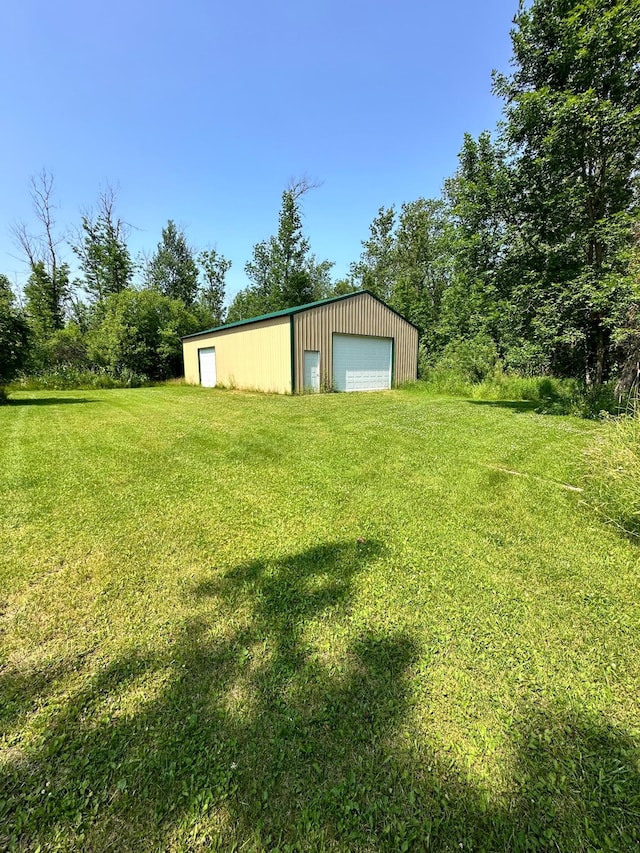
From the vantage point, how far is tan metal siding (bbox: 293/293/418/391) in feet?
41.2

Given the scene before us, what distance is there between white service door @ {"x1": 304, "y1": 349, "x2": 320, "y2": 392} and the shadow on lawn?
1152cm

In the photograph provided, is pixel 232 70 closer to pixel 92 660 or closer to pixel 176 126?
pixel 176 126

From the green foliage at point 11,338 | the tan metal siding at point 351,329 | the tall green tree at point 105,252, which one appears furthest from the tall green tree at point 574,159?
the tall green tree at point 105,252

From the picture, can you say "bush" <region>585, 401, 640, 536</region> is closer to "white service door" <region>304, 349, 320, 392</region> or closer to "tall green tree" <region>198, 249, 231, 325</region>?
"white service door" <region>304, 349, 320, 392</region>

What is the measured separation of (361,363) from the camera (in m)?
14.5

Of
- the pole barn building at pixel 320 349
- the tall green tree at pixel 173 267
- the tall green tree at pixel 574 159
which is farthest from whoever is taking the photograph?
the tall green tree at pixel 173 267

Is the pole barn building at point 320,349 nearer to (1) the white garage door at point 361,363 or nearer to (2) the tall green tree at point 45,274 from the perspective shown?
(1) the white garage door at point 361,363

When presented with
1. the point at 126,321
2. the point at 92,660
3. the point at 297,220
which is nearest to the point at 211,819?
the point at 92,660

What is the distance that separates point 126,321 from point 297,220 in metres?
15.8

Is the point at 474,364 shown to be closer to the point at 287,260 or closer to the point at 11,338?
the point at 11,338

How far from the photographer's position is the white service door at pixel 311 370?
12816 millimetres

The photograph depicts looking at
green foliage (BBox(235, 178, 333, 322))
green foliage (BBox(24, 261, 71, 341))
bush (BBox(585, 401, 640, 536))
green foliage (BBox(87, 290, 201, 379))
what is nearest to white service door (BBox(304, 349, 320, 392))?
bush (BBox(585, 401, 640, 536))

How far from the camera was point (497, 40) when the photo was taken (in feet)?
27.5

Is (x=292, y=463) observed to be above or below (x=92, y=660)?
above
